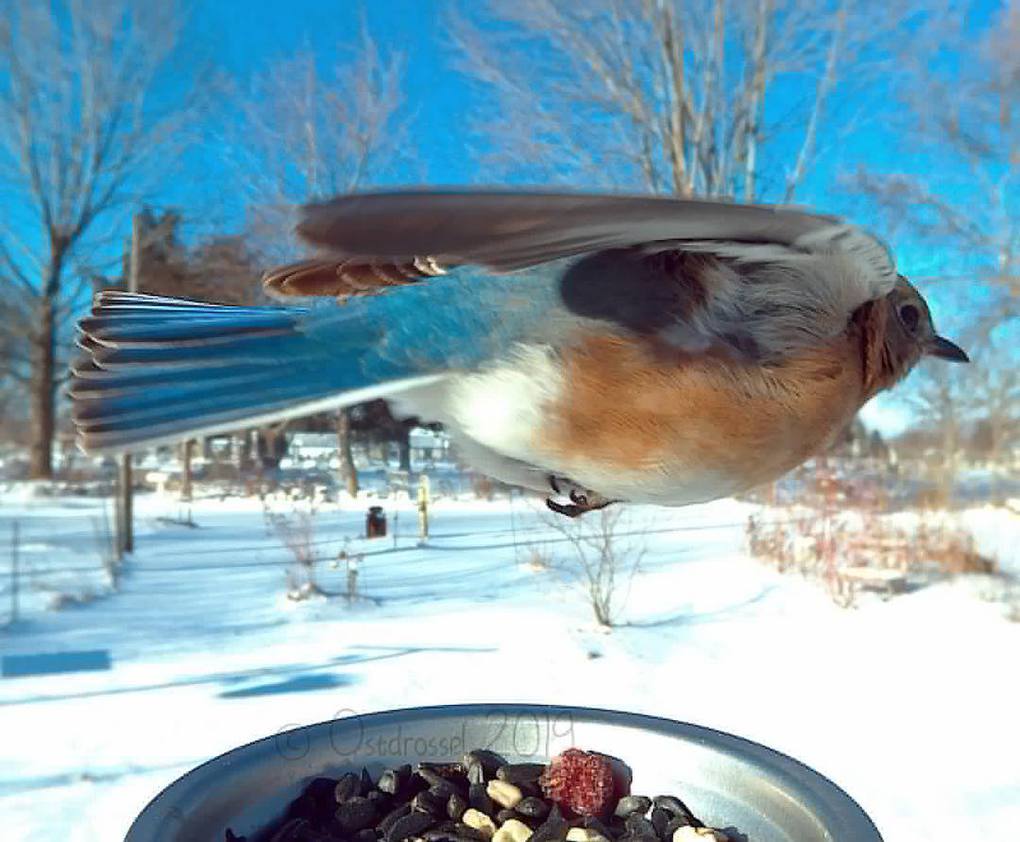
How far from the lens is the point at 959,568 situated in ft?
21.6

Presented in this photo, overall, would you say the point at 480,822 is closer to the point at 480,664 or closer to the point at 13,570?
the point at 480,664

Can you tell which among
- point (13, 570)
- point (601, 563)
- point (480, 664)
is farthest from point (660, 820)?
point (13, 570)

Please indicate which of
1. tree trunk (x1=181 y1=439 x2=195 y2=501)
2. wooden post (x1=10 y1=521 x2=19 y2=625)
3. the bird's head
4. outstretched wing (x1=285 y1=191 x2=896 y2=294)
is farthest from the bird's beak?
tree trunk (x1=181 y1=439 x2=195 y2=501)

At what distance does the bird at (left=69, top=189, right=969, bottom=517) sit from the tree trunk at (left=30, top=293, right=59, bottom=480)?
7.00 metres

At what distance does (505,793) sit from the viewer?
1.25 meters

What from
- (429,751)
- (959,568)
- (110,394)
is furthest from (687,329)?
(959,568)

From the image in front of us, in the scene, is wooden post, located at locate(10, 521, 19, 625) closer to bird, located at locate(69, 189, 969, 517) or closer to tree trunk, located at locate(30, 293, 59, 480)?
tree trunk, located at locate(30, 293, 59, 480)

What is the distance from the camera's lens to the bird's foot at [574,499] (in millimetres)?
976

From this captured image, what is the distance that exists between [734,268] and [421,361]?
307mm

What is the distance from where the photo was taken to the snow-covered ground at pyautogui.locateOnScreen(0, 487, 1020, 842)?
3.04m

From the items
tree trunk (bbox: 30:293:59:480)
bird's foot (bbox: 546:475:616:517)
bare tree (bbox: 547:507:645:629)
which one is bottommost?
bare tree (bbox: 547:507:645:629)

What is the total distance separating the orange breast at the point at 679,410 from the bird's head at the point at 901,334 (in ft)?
0.52

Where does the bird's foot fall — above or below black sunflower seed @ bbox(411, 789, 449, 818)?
above

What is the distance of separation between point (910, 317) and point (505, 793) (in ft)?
2.69
